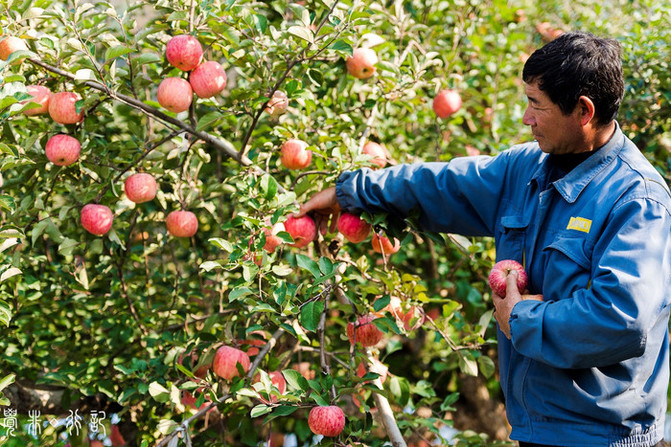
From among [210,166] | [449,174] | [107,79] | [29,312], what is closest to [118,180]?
[210,166]

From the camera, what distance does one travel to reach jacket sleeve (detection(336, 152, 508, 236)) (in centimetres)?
190

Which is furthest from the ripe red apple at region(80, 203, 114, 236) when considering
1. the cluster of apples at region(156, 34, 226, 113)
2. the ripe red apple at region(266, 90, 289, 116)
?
the ripe red apple at region(266, 90, 289, 116)

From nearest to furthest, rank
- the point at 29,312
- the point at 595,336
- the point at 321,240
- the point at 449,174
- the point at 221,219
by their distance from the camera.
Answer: the point at 595,336
the point at 449,174
the point at 321,240
the point at 29,312
the point at 221,219

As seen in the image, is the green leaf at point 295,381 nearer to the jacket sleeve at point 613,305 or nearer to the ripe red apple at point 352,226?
the ripe red apple at point 352,226

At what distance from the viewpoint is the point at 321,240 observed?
7.34ft

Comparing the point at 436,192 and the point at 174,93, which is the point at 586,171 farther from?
the point at 174,93

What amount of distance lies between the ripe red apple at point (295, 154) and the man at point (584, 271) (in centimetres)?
74

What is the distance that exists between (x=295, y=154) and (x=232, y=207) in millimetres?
799

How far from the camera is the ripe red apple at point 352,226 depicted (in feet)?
6.70

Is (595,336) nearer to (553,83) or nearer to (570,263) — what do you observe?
(570,263)

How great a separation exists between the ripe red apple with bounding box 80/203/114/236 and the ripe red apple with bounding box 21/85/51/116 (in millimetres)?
332

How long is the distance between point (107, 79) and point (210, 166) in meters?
0.61

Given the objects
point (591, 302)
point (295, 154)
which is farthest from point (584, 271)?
point (295, 154)

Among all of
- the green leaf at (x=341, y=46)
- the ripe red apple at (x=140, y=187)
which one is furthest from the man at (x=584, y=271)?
the ripe red apple at (x=140, y=187)
